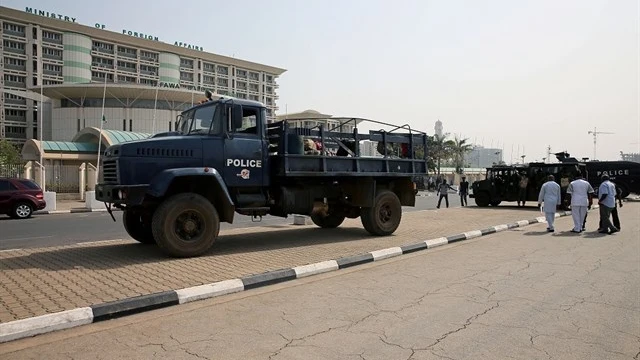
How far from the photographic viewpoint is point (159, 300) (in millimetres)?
5230

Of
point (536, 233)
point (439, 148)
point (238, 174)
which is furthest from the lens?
point (439, 148)

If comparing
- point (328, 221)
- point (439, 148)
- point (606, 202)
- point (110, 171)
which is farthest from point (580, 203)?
point (439, 148)

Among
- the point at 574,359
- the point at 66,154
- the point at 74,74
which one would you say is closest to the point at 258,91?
the point at 74,74

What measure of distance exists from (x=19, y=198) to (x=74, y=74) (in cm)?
7373

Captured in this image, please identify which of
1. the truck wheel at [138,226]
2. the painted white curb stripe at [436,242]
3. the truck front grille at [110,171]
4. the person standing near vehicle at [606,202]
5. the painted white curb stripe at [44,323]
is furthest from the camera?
the person standing near vehicle at [606,202]

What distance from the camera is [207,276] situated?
20.9 ft

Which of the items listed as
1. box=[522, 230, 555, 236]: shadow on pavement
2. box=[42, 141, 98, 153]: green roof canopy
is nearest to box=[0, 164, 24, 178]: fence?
box=[42, 141, 98, 153]: green roof canopy

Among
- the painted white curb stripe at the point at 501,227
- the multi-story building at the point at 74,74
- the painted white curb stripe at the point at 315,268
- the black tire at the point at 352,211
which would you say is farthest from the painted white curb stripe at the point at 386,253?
the multi-story building at the point at 74,74

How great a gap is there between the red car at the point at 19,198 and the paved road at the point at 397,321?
15.4 m

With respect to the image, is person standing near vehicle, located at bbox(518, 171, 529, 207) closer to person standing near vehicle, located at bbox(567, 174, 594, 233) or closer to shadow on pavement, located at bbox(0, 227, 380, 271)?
person standing near vehicle, located at bbox(567, 174, 594, 233)

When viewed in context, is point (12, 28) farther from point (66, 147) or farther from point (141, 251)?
point (141, 251)

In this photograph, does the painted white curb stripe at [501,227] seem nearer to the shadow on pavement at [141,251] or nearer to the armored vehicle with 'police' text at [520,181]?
the shadow on pavement at [141,251]

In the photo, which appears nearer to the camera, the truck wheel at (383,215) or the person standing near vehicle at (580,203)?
the truck wheel at (383,215)

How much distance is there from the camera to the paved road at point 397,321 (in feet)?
12.8
